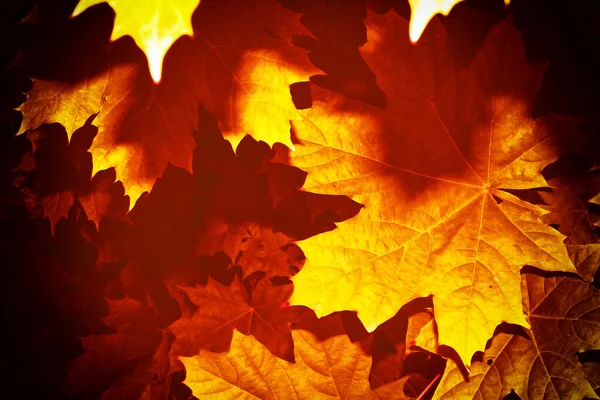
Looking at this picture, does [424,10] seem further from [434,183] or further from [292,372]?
[292,372]

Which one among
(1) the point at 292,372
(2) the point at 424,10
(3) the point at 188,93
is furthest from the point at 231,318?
(2) the point at 424,10

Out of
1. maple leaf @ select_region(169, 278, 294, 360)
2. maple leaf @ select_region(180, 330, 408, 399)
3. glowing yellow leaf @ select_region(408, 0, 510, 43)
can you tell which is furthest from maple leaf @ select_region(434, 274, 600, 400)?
glowing yellow leaf @ select_region(408, 0, 510, 43)

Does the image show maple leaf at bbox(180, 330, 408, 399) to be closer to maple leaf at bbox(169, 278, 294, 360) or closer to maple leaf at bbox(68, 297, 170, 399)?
maple leaf at bbox(169, 278, 294, 360)

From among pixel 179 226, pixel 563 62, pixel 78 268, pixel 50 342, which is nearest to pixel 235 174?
pixel 179 226

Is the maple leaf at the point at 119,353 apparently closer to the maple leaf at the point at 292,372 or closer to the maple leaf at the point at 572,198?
the maple leaf at the point at 292,372

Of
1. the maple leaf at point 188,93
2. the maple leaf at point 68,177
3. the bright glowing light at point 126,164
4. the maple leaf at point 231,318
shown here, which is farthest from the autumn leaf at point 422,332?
the maple leaf at point 68,177
